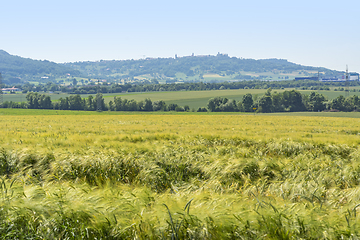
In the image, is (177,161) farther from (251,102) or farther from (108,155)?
(251,102)

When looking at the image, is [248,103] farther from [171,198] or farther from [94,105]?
[171,198]

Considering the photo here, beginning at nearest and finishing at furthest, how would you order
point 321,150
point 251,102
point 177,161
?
point 177,161
point 321,150
point 251,102

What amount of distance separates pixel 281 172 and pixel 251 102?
4380 inches

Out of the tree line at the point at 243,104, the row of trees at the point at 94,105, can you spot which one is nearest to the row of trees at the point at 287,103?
the tree line at the point at 243,104

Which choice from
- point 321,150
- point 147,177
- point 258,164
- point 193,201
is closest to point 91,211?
point 193,201

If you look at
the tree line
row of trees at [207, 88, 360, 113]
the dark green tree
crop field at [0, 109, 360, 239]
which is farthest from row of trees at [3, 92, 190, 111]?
crop field at [0, 109, 360, 239]

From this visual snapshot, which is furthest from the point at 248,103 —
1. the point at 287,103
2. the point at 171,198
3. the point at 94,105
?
the point at 171,198

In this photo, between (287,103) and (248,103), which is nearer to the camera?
(248,103)

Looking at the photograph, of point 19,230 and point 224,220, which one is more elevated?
point 224,220

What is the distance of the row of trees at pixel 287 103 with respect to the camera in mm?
113188

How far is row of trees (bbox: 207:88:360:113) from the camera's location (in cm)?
11319

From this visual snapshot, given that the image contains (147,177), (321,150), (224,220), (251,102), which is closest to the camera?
(224,220)

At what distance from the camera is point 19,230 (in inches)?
196

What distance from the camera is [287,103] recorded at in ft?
398
